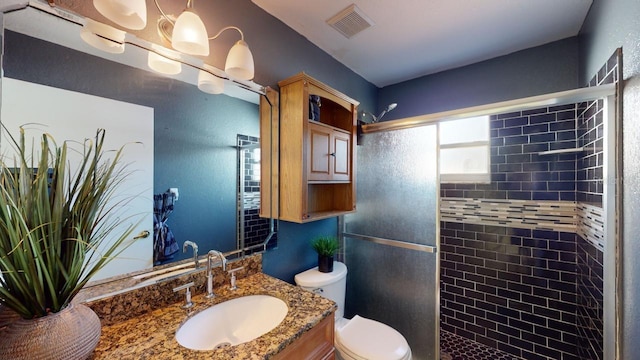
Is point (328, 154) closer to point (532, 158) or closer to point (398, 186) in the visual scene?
point (398, 186)

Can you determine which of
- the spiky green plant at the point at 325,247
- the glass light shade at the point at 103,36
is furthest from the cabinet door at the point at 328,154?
the glass light shade at the point at 103,36

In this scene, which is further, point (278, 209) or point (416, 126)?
point (416, 126)

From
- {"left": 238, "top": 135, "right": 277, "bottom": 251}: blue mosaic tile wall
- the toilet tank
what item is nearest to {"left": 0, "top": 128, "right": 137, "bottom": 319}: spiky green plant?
{"left": 238, "top": 135, "right": 277, "bottom": 251}: blue mosaic tile wall

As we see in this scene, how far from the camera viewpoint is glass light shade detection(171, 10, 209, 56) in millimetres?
990

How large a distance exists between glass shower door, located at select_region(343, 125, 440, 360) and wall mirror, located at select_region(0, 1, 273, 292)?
89cm

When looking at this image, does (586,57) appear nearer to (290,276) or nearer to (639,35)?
(639,35)

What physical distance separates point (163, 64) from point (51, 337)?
1.03 meters

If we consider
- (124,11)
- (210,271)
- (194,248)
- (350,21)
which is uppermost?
(350,21)

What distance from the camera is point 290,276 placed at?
1654mm

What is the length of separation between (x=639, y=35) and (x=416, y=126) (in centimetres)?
96

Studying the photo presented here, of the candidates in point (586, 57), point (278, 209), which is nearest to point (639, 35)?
point (586, 57)

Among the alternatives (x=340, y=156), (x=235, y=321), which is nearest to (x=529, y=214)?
(x=340, y=156)

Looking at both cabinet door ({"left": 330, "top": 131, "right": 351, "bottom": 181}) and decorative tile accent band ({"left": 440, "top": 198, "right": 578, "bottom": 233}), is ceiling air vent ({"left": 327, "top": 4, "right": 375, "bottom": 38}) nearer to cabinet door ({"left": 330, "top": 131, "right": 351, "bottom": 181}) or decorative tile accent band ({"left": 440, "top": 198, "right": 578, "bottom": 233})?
cabinet door ({"left": 330, "top": 131, "right": 351, "bottom": 181})

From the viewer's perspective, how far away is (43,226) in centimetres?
65
